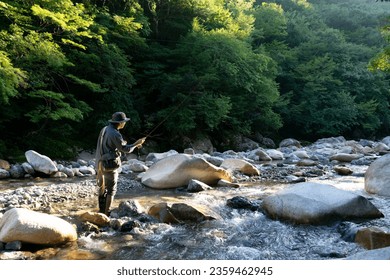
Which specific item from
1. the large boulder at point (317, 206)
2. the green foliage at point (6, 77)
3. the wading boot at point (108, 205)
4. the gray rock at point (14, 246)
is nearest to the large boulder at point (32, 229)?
the gray rock at point (14, 246)

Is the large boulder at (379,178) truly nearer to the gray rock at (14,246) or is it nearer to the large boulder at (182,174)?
the large boulder at (182,174)

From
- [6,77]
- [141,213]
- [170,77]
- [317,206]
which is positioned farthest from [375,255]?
[170,77]

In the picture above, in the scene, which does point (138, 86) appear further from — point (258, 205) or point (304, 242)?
point (304, 242)

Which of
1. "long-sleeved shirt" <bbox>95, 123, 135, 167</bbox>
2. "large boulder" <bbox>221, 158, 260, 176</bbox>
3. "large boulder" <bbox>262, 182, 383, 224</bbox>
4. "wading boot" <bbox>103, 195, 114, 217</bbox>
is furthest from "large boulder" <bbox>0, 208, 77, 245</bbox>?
"large boulder" <bbox>221, 158, 260, 176</bbox>

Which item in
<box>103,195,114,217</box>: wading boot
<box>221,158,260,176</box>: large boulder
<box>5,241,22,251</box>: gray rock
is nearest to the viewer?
<box>5,241,22,251</box>: gray rock

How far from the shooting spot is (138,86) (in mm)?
17047

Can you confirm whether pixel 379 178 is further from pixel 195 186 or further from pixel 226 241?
pixel 226 241

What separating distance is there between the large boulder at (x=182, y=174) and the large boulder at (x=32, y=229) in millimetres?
3496

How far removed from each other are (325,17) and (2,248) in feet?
141

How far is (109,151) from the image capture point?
492cm

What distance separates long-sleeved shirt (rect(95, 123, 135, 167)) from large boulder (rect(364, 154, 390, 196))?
4793 mm

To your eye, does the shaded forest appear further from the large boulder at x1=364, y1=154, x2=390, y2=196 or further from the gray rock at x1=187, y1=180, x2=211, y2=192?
the large boulder at x1=364, y1=154, x2=390, y2=196

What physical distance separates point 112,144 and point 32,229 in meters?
1.52

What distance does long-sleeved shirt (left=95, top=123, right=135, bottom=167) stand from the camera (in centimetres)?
477
